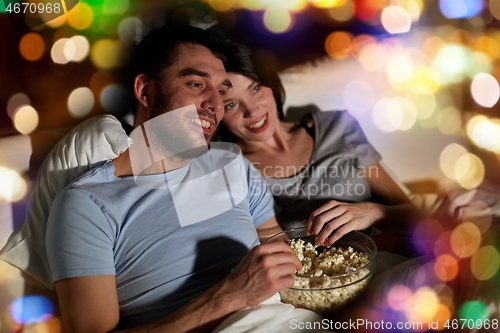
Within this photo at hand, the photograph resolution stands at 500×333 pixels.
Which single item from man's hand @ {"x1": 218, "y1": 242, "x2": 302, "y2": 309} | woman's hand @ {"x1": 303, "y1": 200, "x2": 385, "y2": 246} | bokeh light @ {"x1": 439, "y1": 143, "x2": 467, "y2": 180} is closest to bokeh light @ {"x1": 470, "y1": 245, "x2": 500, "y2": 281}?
woman's hand @ {"x1": 303, "y1": 200, "x2": 385, "y2": 246}

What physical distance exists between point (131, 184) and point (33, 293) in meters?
0.35

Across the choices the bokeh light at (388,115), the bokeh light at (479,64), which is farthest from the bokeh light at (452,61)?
the bokeh light at (388,115)

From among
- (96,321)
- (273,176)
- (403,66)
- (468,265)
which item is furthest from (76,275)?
A: (403,66)

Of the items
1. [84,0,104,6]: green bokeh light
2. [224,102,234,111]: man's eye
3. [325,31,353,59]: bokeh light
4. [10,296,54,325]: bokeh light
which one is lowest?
[10,296,54,325]: bokeh light

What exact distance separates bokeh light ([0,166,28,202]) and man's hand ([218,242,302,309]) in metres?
0.59

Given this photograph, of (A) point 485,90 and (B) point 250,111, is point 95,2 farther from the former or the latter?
(A) point 485,90

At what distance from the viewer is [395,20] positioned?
1.43m

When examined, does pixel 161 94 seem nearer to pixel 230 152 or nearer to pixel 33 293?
pixel 230 152

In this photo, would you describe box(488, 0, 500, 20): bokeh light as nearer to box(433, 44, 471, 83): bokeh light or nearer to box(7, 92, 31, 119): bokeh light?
box(433, 44, 471, 83): bokeh light

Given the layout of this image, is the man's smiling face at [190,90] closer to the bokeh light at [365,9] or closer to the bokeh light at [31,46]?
the bokeh light at [31,46]

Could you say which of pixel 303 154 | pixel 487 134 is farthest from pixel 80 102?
A: pixel 487 134

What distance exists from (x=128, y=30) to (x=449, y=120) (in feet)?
4.33

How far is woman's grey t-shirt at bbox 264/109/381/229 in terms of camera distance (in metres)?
1.17

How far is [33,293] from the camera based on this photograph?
0.85 metres
